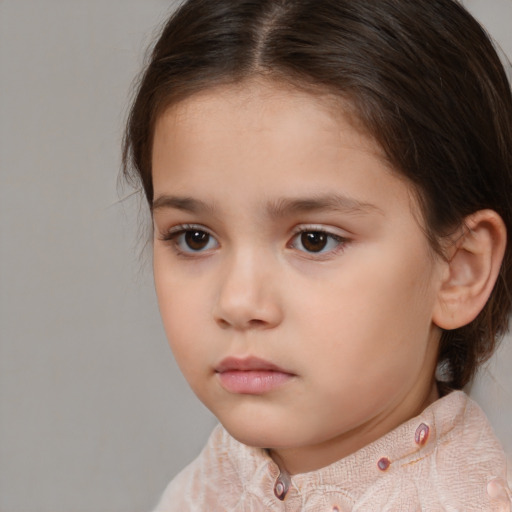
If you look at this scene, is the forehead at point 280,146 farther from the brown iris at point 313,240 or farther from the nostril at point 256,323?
the nostril at point 256,323

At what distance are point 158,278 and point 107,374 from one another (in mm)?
1069

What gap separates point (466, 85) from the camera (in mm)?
1973

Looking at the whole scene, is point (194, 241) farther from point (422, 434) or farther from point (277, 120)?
point (422, 434)

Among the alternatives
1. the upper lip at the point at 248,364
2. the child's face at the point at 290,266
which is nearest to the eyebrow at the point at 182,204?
the child's face at the point at 290,266

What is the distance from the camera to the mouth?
1.87m

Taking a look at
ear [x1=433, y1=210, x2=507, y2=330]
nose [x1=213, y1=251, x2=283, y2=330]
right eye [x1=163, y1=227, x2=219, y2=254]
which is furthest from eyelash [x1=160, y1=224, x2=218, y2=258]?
ear [x1=433, y1=210, x2=507, y2=330]

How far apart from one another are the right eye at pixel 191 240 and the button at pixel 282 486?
0.41m

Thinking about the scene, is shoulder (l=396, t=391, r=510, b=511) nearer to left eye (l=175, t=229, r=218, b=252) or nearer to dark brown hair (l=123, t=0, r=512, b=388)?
dark brown hair (l=123, t=0, r=512, b=388)

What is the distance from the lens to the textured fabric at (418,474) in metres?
1.94

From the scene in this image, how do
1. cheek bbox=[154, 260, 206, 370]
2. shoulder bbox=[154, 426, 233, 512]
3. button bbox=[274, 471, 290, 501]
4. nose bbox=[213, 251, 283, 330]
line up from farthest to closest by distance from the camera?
shoulder bbox=[154, 426, 233, 512], button bbox=[274, 471, 290, 501], cheek bbox=[154, 260, 206, 370], nose bbox=[213, 251, 283, 330]

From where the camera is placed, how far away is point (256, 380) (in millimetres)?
1886

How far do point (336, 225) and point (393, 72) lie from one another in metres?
0.23

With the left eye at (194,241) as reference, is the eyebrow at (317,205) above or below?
above

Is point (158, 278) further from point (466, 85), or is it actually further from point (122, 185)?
point (122, 185)
